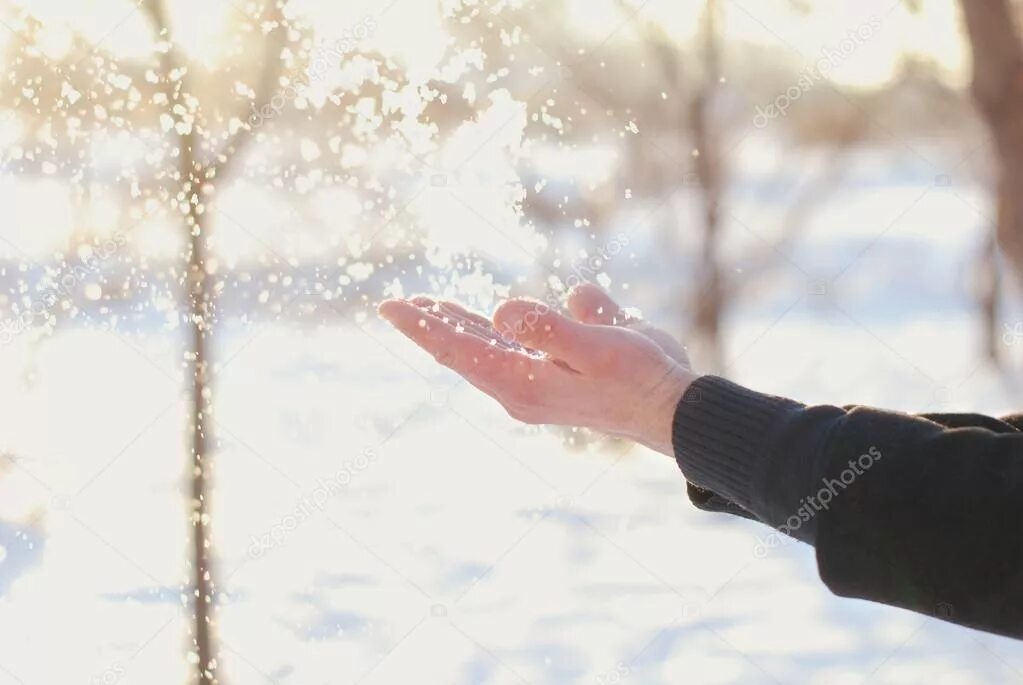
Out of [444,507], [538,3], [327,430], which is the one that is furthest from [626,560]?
[538,3]

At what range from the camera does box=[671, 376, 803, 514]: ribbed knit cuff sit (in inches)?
51.0

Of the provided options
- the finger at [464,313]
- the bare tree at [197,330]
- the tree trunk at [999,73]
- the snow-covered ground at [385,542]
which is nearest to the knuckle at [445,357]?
the finger at [464,313]

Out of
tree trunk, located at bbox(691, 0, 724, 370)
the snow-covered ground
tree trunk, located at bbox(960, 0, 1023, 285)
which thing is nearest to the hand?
the snow-covered ground

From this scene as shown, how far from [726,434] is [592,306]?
0.47 meters

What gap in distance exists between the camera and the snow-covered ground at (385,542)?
3441 millimetres

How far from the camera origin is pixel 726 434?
1.31m

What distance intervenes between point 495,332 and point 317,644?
207cm

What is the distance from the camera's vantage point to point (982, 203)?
7.87 metres

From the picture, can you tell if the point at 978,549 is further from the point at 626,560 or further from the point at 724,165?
the point at 724,165

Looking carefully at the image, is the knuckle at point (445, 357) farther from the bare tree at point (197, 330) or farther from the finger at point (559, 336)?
the bare tree at point (197, 330)

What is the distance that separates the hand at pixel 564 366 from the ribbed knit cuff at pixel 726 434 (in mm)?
43

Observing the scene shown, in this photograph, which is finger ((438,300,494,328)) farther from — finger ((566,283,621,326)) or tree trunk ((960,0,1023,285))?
tree trunk ((960,0,1023,285))

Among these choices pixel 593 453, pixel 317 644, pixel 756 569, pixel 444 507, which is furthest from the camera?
pixel 593 453

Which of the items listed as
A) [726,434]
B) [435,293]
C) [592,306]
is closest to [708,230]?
[435,293]
